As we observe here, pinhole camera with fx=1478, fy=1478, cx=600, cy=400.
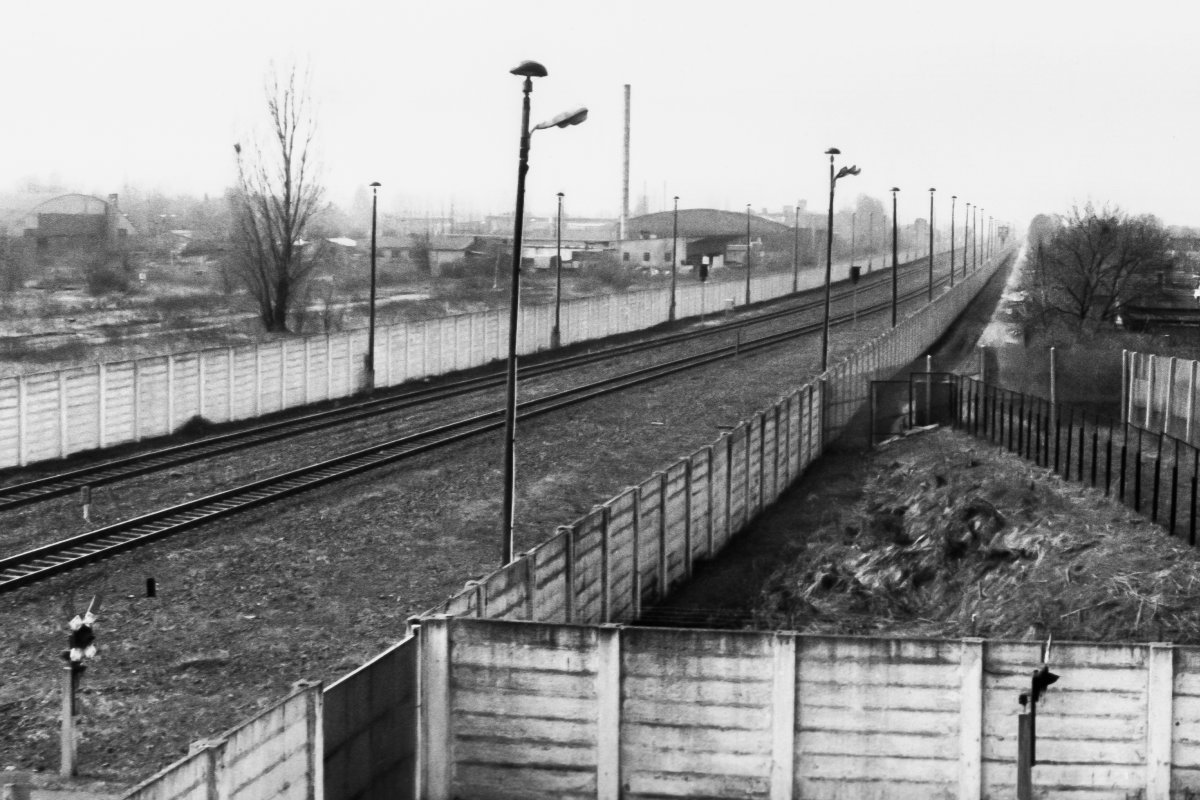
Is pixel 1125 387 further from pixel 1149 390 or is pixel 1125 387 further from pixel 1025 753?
pixel 1025 753

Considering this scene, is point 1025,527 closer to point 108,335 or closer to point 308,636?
point 308,636

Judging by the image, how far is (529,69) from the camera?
17.4 metres

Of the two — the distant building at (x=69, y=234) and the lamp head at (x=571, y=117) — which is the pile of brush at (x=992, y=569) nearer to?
the lamp head at (x=571, y=117)

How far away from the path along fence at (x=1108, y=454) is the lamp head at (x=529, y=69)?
9797mm

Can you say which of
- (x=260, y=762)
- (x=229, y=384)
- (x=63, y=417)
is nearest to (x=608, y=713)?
(x=260, y=762)

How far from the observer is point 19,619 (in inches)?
669

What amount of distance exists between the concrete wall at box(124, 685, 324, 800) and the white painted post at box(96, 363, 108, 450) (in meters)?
21.6

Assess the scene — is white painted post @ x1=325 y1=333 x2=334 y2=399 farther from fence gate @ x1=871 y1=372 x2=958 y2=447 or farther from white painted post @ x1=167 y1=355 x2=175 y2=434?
fence gate @ x1=871 y1=372 x2=958 y2=447

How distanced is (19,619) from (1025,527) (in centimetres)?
1389

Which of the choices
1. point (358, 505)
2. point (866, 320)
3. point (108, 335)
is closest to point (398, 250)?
point (866, 320)

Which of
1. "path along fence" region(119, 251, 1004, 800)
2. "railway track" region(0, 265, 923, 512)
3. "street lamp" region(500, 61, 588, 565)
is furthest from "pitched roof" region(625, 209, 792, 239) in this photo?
"path along fence" region(119, 251, 1004, 800)

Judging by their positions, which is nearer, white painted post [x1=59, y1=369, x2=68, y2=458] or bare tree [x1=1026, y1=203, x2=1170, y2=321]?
white painted post [x1=59, y1=369, x2=68, y2=458]

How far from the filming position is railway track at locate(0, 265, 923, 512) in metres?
25.4

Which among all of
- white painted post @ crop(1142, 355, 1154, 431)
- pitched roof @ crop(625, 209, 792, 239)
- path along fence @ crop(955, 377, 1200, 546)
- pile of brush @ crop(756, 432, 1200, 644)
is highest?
pitched roof @ crop(625, 209, 792, 239)
